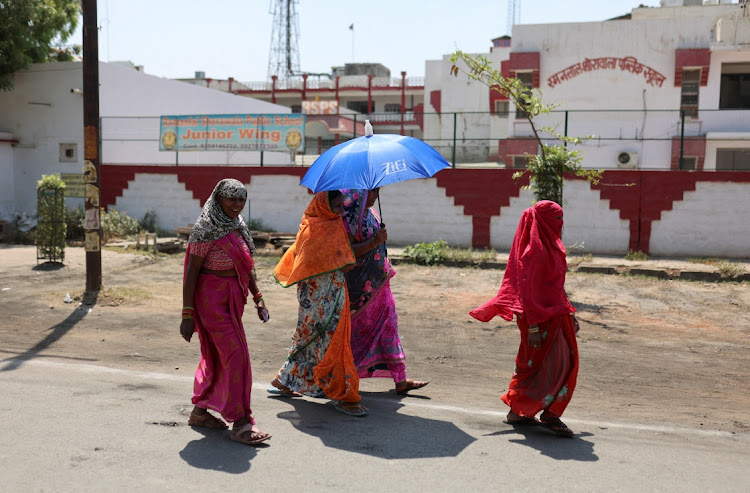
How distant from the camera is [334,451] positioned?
4.13 meters

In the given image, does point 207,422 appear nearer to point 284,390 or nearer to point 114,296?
point 284,390

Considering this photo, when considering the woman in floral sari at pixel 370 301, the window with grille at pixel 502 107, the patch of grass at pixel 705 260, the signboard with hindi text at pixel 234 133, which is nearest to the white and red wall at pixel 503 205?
the patch of grass at pixel 705 260

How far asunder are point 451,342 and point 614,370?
182 centimetres

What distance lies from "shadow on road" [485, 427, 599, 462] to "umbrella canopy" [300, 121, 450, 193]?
185 centimetres

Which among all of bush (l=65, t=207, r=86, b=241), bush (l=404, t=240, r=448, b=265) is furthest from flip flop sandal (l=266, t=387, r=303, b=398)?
bush (l=65, t=207, r=86, b=241)

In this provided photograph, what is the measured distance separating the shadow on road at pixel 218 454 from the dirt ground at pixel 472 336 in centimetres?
117

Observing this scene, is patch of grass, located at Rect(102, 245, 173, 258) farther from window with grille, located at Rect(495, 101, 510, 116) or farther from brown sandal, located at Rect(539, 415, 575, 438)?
window with grille, located at Rect(495, 101, 510, 116)

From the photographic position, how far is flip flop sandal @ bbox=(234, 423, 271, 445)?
418cm

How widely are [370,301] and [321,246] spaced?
2.14 ft

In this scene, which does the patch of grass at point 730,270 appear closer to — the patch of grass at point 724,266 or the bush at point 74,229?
the patch of grass at point 724,266

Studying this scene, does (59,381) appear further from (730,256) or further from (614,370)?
(730,256)

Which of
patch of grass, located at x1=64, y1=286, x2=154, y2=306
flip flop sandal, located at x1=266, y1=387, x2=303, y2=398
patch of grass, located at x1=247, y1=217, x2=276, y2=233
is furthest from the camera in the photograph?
patch of grass, located at x1=247, y1=217, x2=276, y2=233

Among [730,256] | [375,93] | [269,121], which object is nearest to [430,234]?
[269,121]

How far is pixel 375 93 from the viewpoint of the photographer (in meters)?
47.7
